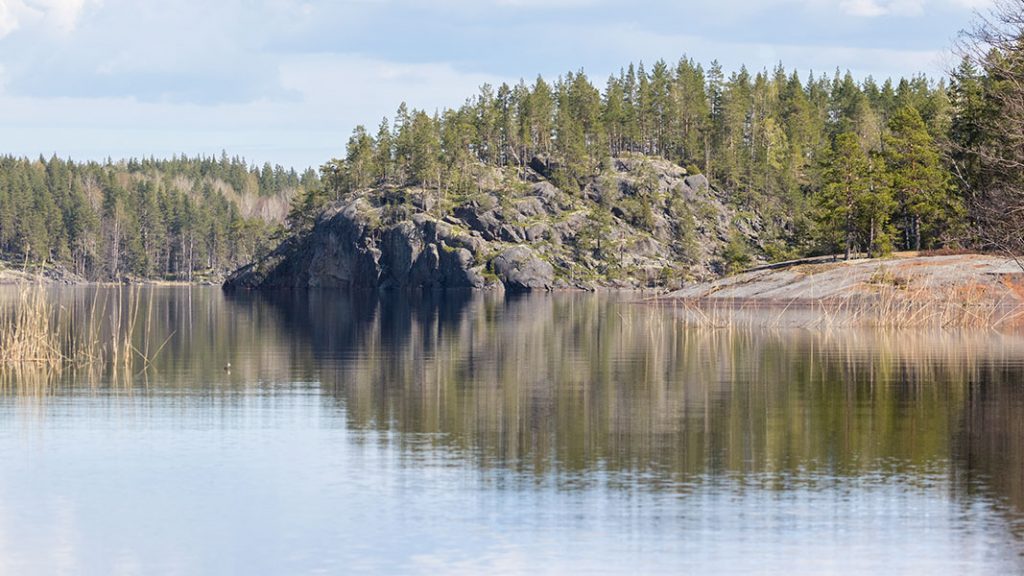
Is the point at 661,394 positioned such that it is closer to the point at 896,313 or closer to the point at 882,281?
the point at 896,313

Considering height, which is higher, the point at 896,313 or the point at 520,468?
the point at 896,313

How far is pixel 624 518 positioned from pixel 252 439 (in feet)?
39.1

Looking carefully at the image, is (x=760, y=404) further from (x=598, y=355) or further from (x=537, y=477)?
(x=598, y=355)

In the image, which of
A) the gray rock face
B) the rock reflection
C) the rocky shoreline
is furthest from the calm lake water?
the gray rock face

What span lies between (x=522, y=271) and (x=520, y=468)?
165m

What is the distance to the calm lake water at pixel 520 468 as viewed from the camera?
17516 millimetres

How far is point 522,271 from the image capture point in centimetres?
18900

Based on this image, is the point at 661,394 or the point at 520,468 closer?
the point at 520,468

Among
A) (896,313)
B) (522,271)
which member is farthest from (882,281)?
(522,271)

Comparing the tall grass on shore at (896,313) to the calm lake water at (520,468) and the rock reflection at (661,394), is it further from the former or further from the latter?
the calm lake water at (520,468)

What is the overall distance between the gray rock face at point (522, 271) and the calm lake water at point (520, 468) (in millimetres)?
139739

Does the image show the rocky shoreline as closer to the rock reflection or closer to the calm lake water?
the rock reflection

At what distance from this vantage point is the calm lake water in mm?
17516

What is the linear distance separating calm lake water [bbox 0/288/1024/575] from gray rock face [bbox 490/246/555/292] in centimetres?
13974
